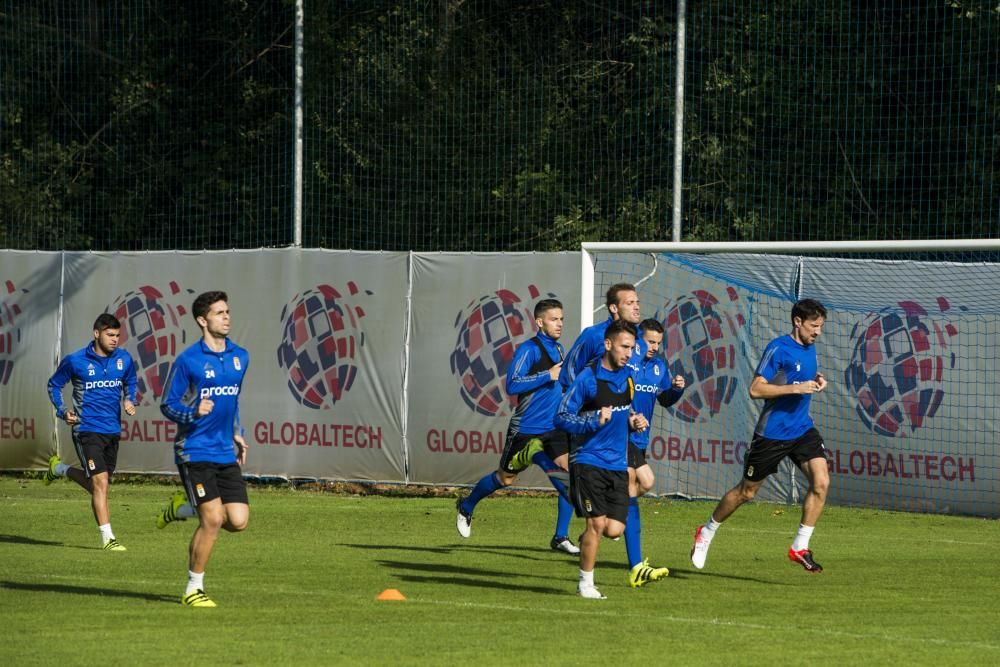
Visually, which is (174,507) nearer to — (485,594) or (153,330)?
(485,594)

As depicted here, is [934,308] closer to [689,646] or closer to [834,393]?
[834,393]

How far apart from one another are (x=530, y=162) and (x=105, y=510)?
1061 centimetres

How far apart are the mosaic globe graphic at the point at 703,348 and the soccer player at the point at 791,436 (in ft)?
19.1

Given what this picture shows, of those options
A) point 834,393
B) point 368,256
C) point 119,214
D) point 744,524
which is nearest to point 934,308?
point 834,393

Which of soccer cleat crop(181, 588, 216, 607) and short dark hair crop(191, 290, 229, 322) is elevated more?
short dark hair crop(191, 290, 229, 322)

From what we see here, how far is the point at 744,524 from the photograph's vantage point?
1662 cm

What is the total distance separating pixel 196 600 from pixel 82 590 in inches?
50.5

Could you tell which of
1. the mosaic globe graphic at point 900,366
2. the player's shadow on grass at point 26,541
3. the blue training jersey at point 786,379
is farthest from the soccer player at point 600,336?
the mosaic globe graphic at point 900,366

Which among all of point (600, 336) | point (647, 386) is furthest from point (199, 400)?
point (647, 386)

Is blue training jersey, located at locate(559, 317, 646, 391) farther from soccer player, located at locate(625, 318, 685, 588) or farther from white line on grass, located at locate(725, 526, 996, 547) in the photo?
white line on grass, located at locate(725, 526, 996, 547)

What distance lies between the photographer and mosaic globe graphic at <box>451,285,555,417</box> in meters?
19.3

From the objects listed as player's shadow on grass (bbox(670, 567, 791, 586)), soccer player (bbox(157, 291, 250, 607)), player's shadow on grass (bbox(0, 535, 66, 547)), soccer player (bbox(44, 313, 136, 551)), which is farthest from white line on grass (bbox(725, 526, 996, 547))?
soccer player (bbox(157, 291, 250, 607))

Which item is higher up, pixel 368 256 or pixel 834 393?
pixel 368 256

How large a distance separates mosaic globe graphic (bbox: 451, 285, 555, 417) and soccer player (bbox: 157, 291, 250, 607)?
340 inches
